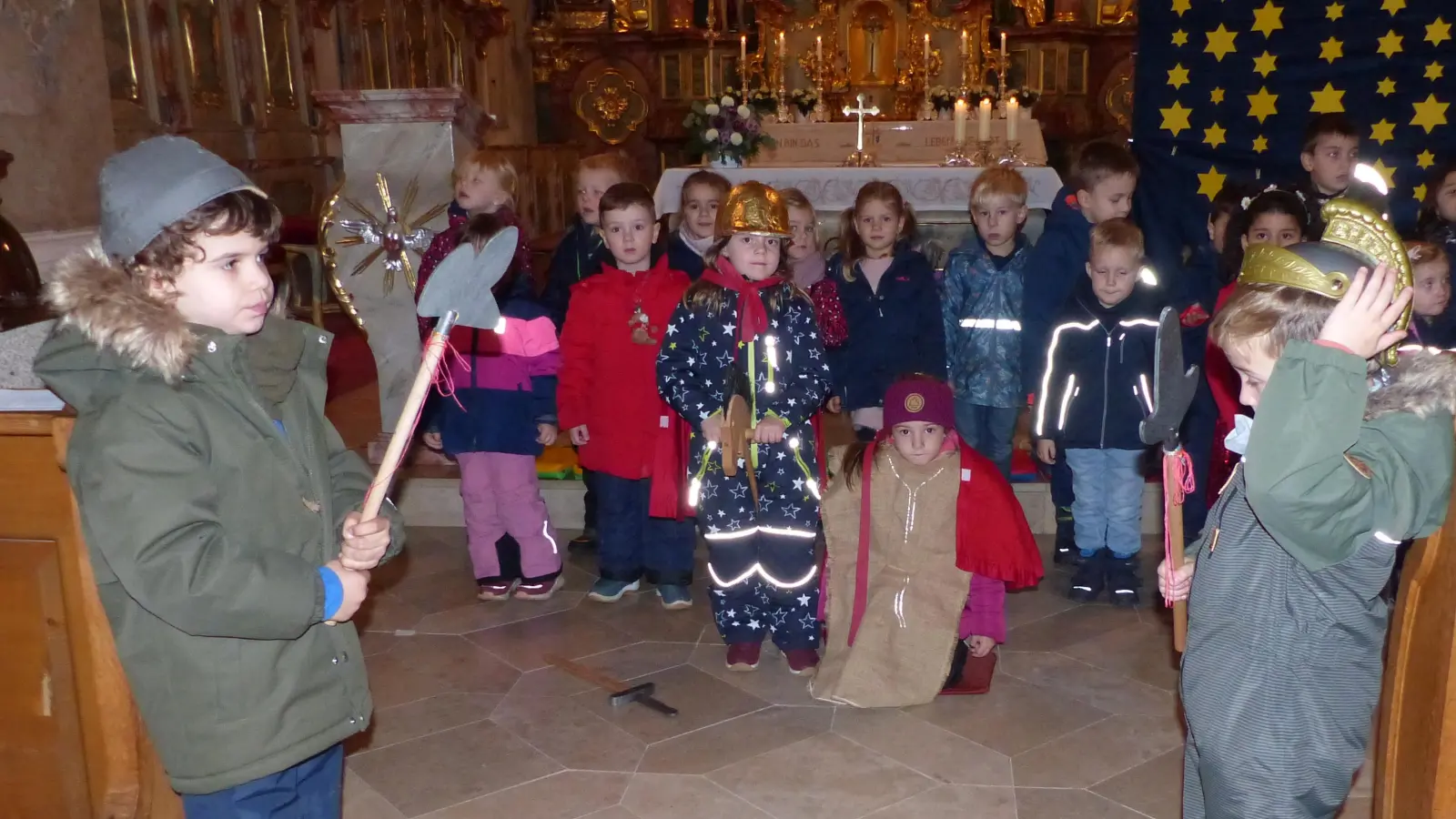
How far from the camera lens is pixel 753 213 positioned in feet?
11.3

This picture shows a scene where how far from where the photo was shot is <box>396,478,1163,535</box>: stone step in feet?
15.9

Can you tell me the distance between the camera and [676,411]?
3689 millimetres

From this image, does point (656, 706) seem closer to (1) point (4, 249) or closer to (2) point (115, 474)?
(2) point (115, 474)

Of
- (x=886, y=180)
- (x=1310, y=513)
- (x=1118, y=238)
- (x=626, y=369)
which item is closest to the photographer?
(x=1310, y=513)

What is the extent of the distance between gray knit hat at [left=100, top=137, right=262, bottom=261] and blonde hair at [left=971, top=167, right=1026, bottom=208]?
3253mm

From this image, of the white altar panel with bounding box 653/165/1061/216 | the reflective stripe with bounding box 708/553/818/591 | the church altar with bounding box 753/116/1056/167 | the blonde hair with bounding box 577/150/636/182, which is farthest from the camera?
the church altar with bounding box 753/116/1056/167

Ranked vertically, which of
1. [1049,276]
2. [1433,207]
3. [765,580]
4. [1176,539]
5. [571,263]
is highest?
[1433,207]

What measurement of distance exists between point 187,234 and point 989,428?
3.50 meters

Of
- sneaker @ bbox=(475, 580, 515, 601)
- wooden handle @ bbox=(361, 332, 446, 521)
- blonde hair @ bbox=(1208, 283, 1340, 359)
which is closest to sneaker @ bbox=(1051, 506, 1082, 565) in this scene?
sneaker @ bbox=(475, 580, 515, 601)

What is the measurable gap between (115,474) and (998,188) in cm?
350

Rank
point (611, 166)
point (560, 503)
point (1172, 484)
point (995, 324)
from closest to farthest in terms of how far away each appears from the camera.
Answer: point (1172, 484) → point (995, 324) → point (611, 166) → point (560, 503)

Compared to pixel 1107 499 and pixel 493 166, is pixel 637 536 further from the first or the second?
pixel 1107 499

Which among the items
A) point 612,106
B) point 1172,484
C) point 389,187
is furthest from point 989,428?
point 612,106

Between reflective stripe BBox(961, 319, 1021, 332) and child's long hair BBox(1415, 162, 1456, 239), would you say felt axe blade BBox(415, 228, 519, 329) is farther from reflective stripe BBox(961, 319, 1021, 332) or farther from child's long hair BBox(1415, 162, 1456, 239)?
child's long hair BBox(1415, 162, 1456, 239)
